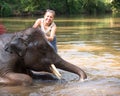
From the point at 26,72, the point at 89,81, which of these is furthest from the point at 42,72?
the point at 89,81

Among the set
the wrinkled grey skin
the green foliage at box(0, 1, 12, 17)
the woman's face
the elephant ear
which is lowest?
the green foliage at box(0, 1, 12, 17)

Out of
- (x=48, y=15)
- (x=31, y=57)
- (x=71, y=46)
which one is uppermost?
(x=48, y=15)

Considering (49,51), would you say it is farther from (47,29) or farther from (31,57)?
(47,29)

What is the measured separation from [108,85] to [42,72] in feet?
5.34

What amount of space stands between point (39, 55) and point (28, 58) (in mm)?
235

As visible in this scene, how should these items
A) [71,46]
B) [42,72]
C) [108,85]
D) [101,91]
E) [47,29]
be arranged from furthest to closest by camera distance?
[71,46], [47,29], [42,72], [108,85], [101,91]

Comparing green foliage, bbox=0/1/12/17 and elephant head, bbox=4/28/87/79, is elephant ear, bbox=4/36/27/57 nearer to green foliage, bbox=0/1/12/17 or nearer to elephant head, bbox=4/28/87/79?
elephant head, bbox=4/28/87/79

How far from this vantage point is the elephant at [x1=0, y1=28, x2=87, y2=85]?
762 cm

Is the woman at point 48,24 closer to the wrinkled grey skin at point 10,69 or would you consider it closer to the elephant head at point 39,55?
the elephant head at point 39,55

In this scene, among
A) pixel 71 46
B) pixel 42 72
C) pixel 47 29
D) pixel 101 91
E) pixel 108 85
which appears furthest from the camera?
pixel 71 46

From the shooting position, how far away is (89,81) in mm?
8008

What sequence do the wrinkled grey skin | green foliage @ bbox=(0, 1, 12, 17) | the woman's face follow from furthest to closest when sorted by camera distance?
green foliage @ bbox=(0, 1, 12, 17) < the woman's face < the wrinkled grey skin

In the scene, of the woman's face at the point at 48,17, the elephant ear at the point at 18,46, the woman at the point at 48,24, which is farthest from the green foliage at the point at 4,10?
the elephant ear at the point at 18,46

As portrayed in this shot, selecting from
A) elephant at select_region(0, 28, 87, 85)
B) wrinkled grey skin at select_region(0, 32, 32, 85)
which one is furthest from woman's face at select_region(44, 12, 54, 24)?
wrinkled grey skin at select_region(0, 32, 32, 85)
